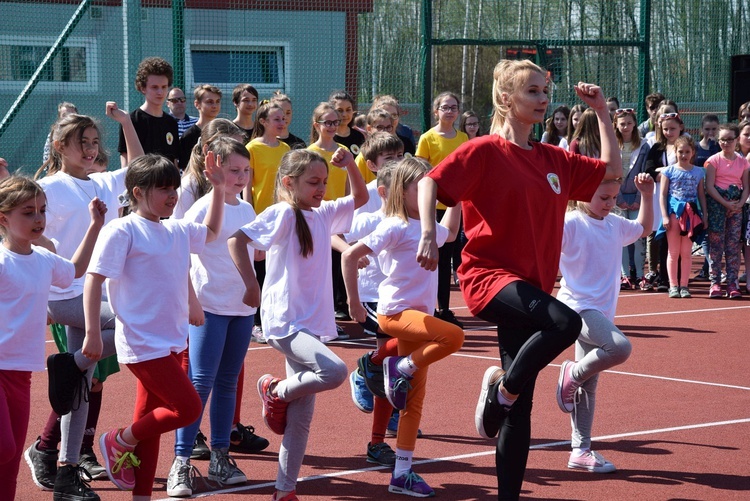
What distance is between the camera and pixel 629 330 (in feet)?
34.2

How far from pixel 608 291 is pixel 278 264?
1860 millimetres

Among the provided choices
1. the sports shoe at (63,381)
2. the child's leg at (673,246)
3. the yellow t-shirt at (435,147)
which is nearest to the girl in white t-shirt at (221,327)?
the sports shoe at (63,381)

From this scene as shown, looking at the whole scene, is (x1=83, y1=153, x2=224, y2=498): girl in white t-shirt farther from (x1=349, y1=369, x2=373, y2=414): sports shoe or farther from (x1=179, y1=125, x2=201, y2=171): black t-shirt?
(x1=179, y1=125, x2=201, y2=171): black t-shirt

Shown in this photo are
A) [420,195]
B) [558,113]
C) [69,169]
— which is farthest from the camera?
[558,113]

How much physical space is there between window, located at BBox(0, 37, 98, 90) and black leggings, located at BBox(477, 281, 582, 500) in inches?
415

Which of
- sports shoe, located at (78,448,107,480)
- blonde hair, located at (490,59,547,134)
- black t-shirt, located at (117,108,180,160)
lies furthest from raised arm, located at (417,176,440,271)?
black t-shirt, located at (117,108,180,160)

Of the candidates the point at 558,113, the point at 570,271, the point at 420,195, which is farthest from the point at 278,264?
the point at 558,113

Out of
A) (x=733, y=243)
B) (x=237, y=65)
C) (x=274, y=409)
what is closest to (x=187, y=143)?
(x=274, y=409)

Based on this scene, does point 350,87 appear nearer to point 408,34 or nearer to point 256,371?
point 408,34

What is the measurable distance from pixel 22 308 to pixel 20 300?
0.12ft

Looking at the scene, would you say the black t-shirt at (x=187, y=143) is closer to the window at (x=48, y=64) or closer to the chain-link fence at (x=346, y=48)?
the chain-link fence at (x=346, y=48)

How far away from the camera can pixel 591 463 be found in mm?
5672

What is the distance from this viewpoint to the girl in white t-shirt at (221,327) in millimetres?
5438

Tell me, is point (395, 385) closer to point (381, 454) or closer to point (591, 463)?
point (381, 454)
